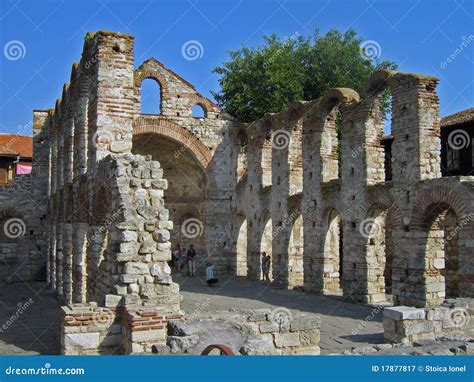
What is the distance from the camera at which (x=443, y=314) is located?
10.1 metres

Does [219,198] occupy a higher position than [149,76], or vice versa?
[149,76]

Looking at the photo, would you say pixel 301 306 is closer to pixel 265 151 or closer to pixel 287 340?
pixel 287 340

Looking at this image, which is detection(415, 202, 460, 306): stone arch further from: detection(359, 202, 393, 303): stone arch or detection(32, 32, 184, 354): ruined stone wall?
detection(32, 32, 184, 354): ruined stone wall

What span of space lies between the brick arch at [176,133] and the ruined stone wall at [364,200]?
10.3 ft

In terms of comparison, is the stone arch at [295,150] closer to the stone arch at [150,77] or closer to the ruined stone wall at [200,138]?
the ruined stone wall at [200,138]

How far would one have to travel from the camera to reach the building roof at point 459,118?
20078 millimetres

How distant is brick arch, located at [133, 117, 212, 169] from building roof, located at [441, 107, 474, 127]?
1030cm

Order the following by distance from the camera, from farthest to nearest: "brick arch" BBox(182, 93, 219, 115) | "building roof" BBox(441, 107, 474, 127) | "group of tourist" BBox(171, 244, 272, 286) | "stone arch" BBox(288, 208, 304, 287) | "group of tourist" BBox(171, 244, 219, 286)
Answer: "brick arch" BBox(182, 93, 219, 115) < "group of tourist" BBox(171, 244, 219, 286) < "building roof" BBox(441, 107, 474, 127) < "group of tourist" BBox(171, 244, 272, 286) < "stone arch" BBox(288, 208, 304, 287)

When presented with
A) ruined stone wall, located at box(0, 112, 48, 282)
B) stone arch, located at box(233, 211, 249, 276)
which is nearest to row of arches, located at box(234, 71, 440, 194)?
stone arch, located at box(233, 211, 249, 276)

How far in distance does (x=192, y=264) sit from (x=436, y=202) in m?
12.5

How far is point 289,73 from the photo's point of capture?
25.8m

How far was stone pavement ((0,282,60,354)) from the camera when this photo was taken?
29.2ft

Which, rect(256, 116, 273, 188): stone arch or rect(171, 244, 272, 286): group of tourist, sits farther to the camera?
rect(256, 116, 273, 188): stone arch

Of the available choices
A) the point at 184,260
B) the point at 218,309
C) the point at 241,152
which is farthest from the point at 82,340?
the point at 184,260
